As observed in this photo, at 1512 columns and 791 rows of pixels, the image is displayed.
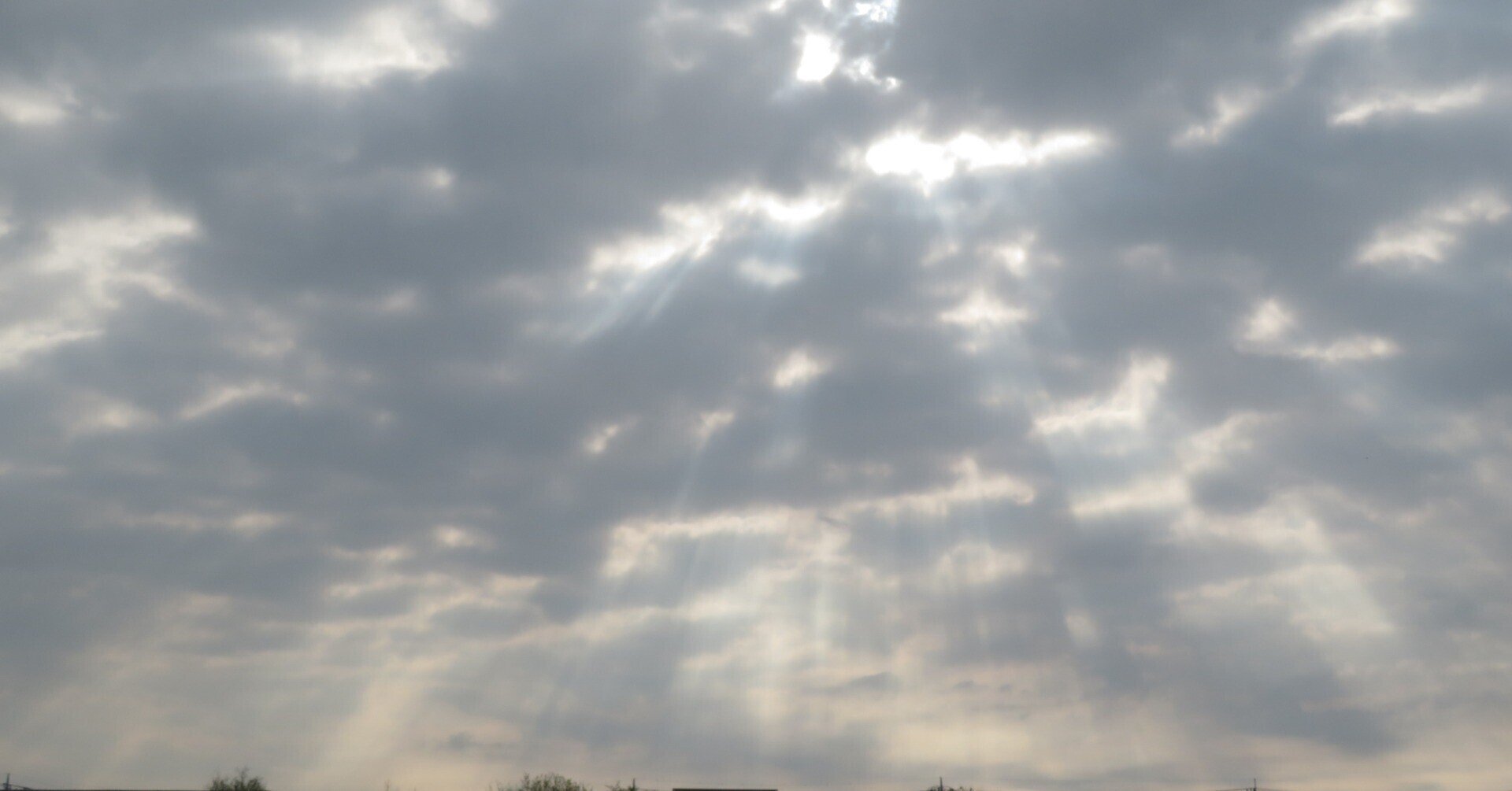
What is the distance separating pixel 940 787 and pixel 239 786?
97660 millimetres

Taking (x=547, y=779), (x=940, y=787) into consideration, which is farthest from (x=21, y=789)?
(x=940, y=787)

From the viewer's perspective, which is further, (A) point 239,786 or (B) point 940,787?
(B) point 940,787

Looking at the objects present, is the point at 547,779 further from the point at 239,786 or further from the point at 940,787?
the point at 940,787

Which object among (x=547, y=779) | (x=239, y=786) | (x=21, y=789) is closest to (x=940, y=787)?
(x=547, y=779)

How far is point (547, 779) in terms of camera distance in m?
114

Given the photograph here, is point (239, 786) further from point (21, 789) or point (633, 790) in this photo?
point (633, 790)

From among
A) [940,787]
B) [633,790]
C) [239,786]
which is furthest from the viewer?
[940,787]

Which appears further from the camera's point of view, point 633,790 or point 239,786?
point 633,790

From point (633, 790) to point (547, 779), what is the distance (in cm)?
1225

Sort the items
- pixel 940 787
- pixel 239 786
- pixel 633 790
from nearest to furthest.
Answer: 1. pixel 239 786
2. pixel 633 790
3. pixel 940 787

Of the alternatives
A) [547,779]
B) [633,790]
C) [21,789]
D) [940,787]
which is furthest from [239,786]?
[940,787]

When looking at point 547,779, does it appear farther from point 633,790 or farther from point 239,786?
point 239,786

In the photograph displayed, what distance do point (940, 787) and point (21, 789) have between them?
126 m

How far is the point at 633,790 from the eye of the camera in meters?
119
